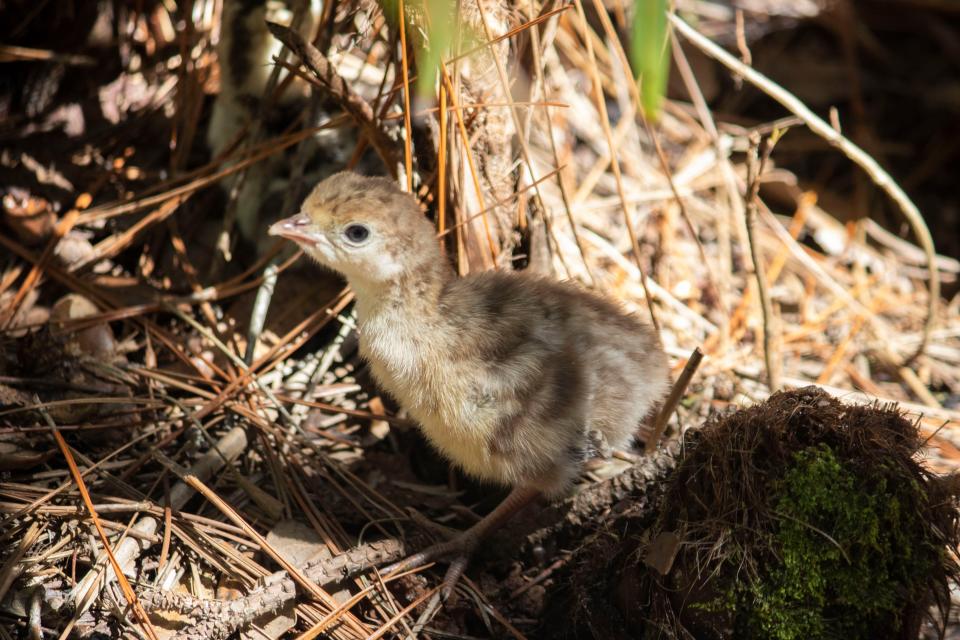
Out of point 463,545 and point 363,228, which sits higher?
point 363,228

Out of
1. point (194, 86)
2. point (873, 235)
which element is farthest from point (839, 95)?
point (194, 86)

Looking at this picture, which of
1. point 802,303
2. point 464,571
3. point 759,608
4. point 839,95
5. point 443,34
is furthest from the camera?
point 839,95

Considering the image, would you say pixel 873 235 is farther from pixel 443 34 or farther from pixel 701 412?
pixel 443 34

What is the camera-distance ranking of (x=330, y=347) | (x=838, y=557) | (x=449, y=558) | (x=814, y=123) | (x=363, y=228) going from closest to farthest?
(x=838, y=557), (x=363, y=228), (x=449, y=558), (x=330, y=347), (x=814, y=123)

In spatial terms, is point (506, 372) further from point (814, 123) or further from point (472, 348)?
point (814, 123)

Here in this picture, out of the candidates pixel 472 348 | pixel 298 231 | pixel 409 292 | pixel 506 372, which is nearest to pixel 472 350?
pixel 472 348

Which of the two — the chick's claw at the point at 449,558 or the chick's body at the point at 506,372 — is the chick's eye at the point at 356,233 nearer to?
the chick's body at the point at 506,372

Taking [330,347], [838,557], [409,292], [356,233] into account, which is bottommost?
[838,557]

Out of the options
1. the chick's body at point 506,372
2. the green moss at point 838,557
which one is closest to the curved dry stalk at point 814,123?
the chick's body at point 506,372
